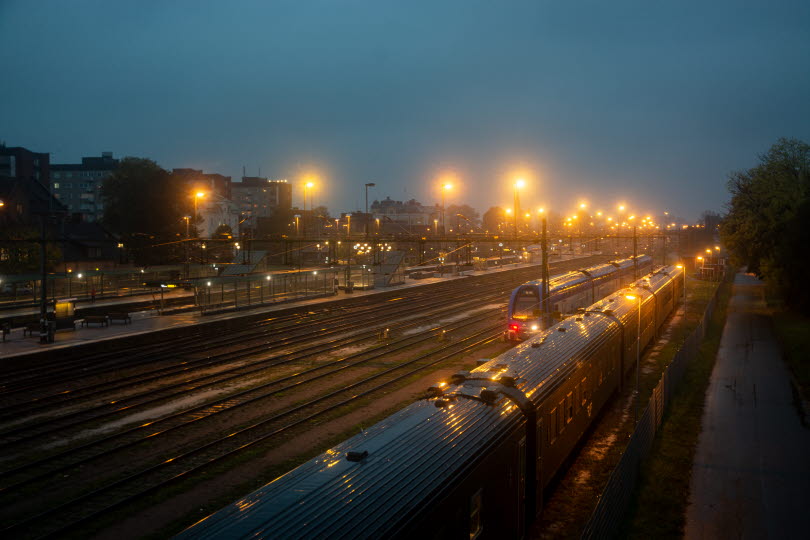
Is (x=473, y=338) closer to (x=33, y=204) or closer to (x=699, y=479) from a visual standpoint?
(x=699, y=479)

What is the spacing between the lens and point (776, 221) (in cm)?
3606

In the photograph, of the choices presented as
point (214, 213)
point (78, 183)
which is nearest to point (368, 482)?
point (214, 213)

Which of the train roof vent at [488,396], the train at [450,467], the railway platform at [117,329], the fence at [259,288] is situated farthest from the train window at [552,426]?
the fence at [259,288]

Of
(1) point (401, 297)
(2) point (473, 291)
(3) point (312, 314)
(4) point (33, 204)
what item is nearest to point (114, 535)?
(3) point (312, 314)

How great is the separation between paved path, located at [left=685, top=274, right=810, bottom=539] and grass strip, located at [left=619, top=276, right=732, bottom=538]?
0.19 m

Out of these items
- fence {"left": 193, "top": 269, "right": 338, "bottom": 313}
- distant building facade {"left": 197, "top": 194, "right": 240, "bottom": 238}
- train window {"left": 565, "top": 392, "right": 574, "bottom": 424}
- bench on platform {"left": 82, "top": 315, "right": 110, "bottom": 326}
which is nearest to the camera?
train window {"left": 565, "top": 392, "right": 574, "bottom": 424}

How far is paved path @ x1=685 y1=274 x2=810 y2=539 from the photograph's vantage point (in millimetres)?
9703

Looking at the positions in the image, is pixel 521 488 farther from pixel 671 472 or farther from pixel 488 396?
pixel 671 472

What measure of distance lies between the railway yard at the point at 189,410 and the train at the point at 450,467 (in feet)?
17.1

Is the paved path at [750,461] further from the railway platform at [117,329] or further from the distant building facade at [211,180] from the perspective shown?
the distant building facade at [211,180]

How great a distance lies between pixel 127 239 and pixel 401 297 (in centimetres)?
3012

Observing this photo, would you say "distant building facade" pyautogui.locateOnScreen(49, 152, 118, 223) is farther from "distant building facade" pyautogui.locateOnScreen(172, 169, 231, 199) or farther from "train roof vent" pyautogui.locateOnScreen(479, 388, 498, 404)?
"train roof vent" pyautogui.locateOnScreen(479, 388, 498, 404)

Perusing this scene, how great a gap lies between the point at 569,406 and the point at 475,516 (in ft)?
16.7

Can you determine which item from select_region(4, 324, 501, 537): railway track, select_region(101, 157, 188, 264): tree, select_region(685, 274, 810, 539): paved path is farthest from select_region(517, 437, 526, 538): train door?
select_region(101, 157, 188, 264): tree
